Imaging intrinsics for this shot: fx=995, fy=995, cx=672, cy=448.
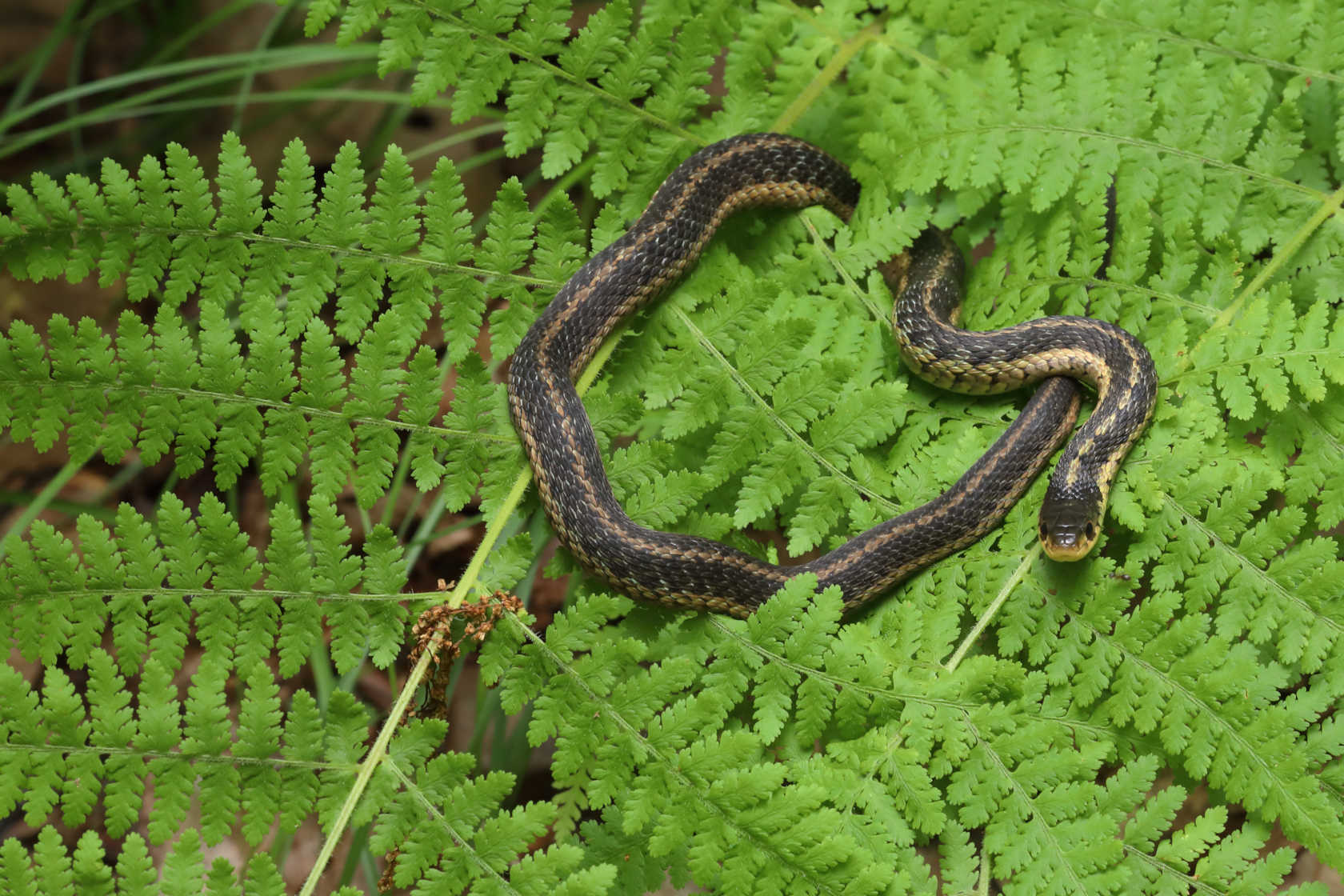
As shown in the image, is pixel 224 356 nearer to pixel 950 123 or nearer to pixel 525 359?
pixel 525 359

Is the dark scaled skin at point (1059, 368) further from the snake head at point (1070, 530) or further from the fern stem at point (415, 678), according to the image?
the fern stem at point (415, 678)

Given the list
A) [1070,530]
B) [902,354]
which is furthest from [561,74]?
[1070,530]

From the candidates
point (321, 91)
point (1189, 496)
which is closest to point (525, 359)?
point (1189, 496)

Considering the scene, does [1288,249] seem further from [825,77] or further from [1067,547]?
[825,77]

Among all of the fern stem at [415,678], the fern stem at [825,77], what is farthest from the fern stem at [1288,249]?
the fern stem at [415,678]

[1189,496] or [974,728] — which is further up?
[1189,496]

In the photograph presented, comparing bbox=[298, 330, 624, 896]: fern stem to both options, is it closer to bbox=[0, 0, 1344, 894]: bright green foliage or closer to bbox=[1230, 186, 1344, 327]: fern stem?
bbox=[0, 0, 1344, 894]: bright green foliage

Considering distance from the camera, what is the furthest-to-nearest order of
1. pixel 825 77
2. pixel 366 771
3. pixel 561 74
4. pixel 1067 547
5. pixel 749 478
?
1. pixel 825 77
2. pixel 561 74
3. pixel 749 478
4. pixel 1067 547
5. pixel 366 771

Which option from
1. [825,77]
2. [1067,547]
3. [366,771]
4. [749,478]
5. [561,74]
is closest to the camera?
[366,771]
